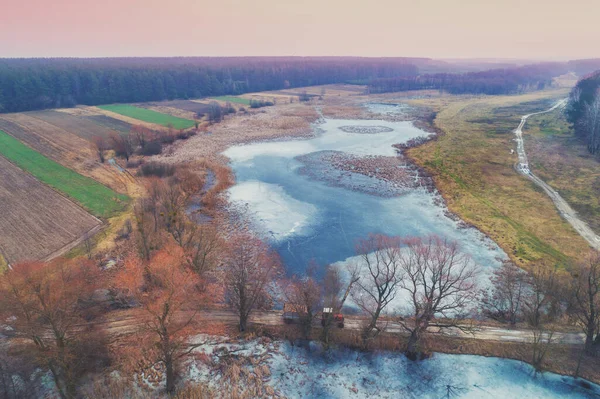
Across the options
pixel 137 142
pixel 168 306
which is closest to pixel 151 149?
pixel 137 142

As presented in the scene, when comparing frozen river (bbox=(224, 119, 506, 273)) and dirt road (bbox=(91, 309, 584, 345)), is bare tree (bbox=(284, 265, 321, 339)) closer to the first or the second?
dirt road (bbox=(91, 309, 584, 345))

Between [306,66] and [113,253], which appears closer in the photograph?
[113,253]

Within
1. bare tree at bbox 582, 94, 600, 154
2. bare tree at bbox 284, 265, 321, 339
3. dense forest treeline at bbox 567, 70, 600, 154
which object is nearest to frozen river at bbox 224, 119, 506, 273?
bare tree at bbox 284, 265, 321, 339

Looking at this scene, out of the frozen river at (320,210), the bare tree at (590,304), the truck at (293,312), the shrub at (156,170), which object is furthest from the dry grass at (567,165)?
the shrub at (156,170)

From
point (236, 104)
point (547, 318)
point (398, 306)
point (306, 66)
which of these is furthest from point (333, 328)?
point (306, 66)

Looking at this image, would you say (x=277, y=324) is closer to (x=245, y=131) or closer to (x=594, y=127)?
(x=245, y=131)

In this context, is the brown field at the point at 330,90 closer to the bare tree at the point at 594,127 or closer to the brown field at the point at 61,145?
the brown field at the point at 61,145

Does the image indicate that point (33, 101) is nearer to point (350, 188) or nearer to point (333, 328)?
point (350, 188)
